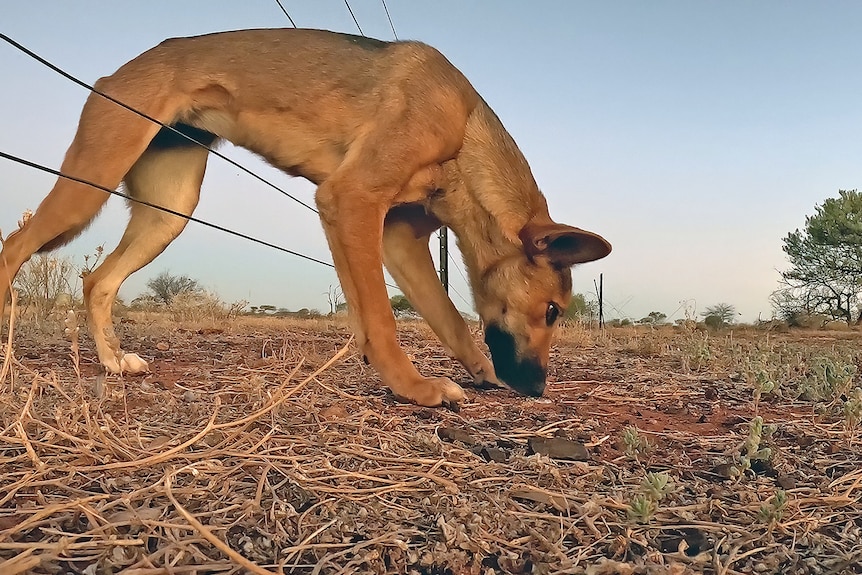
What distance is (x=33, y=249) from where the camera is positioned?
11.5ft

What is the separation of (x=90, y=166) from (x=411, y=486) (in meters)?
2.80

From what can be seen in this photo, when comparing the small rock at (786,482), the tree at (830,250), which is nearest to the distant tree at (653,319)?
the tree at (830,250)

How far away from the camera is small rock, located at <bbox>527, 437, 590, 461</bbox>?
2.04 meters

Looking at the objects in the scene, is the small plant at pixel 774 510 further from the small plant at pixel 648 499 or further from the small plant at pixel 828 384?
the small plant at pixel 828 384

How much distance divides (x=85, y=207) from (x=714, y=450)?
3.26 meters

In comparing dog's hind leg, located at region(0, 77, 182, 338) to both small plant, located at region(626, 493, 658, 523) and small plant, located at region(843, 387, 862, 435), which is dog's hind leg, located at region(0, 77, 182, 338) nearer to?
small plant, located at region(626, 493, 658, 523)

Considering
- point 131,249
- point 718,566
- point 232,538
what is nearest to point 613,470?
point 718,566

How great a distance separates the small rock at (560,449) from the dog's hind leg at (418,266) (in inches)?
70.8

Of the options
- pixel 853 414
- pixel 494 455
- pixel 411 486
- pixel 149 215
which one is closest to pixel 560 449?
pixel 494 455

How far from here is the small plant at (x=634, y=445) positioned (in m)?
2.06

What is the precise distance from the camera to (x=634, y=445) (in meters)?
2.07

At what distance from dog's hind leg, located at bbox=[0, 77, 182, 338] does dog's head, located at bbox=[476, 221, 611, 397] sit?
2116 mm

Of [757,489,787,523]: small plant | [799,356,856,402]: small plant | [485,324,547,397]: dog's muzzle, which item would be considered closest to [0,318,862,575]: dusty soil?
[757,489,787,523]: small plant

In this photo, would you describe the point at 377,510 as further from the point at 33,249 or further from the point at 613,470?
the point at 33,249
